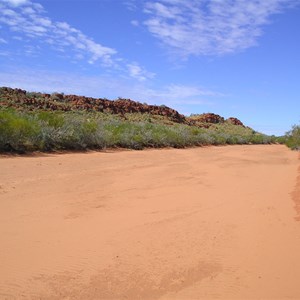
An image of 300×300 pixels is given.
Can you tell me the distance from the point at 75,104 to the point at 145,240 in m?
48.7

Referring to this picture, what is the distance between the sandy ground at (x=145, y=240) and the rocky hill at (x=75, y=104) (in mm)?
34347

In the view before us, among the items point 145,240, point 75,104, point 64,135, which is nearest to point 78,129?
point 64,135

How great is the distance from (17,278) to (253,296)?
7.56 ft

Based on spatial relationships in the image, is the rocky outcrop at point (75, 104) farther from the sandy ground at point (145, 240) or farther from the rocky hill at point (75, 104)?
the sandy ground at point (145, 240)

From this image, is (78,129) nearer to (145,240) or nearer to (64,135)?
(64,135)

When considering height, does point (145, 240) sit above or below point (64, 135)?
below

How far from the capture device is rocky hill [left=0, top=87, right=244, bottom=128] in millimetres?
43875

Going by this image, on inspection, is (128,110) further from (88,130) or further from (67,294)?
(67,294)

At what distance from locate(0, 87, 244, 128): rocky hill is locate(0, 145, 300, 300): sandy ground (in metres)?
34.3

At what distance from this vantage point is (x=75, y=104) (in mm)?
52688

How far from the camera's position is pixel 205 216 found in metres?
6.77

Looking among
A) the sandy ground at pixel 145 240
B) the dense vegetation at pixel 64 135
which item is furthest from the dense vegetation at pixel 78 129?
the sandy ground at pixel 145 240

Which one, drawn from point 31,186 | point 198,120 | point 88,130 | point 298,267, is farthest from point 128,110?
point 298,267

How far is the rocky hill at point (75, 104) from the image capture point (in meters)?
43.9
